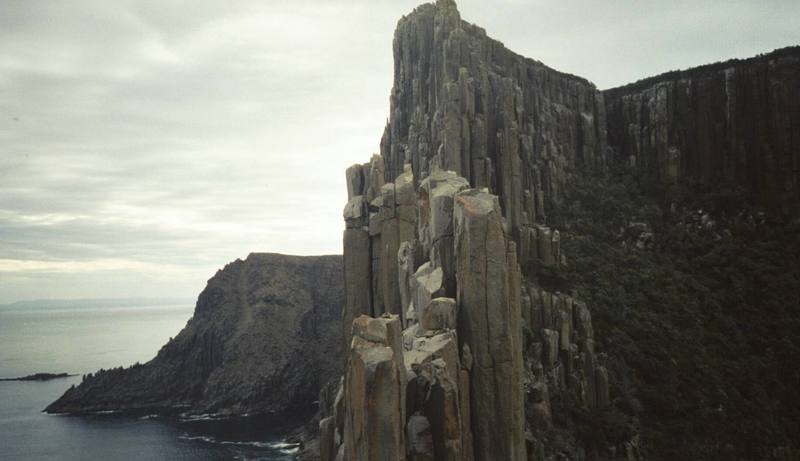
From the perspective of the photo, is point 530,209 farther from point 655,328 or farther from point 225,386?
point 225,386

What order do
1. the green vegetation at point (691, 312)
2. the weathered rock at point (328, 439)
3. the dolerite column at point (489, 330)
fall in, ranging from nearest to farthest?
the dolerite column at point (489, 330)
the weathered rock at point (328, 439)
the green vegetation at point (691, 312)

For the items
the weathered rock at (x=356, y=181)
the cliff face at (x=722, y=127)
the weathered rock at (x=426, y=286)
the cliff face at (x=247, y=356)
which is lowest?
the cliff face at (x=247, y=356)

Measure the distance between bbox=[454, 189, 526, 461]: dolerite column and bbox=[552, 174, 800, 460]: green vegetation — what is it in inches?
1902

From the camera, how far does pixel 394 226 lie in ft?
118

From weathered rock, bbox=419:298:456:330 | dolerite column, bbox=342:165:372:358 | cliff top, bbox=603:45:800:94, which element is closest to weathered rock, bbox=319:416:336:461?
weathered rock, bbox=419:298:456:330

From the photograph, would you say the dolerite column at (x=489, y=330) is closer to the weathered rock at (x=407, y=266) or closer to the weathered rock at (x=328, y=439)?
the weathered rock at (x=407, y=266)

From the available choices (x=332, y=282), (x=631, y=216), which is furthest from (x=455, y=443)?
(x=332, y=282)

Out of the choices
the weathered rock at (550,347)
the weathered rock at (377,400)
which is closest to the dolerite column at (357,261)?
the weathered rock at (377,400)

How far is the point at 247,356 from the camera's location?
174750mm

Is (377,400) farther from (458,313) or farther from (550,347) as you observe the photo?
(550,347)

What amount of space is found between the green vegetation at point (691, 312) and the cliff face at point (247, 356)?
293 ft

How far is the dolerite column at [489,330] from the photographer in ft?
72.5

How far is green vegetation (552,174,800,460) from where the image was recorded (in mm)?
68125

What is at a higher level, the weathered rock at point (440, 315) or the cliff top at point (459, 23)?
the cliff top at point (459, 23)
